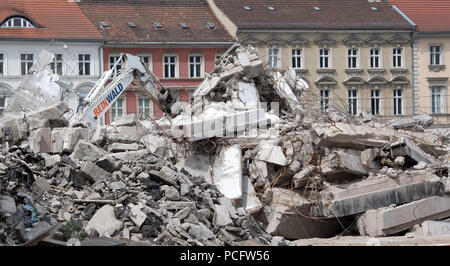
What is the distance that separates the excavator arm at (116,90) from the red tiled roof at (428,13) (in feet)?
89.7

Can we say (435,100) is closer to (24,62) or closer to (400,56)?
(400,56)

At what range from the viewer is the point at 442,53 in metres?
43.2

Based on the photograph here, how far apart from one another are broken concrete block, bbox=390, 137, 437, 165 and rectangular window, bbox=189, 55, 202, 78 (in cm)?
2779

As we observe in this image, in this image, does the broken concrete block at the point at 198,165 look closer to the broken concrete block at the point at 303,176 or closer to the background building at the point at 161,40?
the broken concrete block at the point at 303,176

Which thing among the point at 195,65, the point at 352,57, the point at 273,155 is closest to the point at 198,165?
the point at 273,155

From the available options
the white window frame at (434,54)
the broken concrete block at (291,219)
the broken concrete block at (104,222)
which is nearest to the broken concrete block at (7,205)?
the broken concrete block at (104,222)

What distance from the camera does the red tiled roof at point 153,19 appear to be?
1575 inches

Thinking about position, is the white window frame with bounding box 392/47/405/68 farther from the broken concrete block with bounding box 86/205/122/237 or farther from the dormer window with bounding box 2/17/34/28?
the broken concrete block with bounding box 86/205/122/237

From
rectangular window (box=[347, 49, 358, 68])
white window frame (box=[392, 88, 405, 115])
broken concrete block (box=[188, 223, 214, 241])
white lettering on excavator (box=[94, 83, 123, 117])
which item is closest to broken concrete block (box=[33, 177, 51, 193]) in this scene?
broken concrete block (box=[188, 223, 214, 241])

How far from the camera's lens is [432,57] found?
4341 cm

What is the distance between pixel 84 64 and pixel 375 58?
49.9 feet

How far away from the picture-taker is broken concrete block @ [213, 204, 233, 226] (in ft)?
39.1
